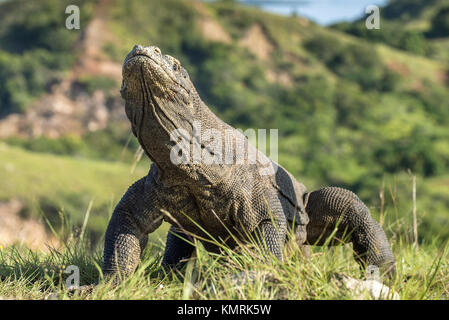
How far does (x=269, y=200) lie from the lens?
161 inches

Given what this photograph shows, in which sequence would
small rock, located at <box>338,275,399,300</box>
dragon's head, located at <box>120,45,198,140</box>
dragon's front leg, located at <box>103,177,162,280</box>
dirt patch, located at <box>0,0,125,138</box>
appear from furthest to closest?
dirt patch, located at <box>0,0,125,138</box>, dragon's front leg, located at <box>103,177,162,280</box>, dragon's head, located at <box>120,45,198,140</box>, small rock, located at <box>338,275,399,300</box>

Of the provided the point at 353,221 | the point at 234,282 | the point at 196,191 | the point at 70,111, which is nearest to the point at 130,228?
the point at 196,191

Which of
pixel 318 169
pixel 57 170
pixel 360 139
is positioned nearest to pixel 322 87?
pixel 360 139

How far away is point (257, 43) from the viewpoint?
259ft

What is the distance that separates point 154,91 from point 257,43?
76553 mm

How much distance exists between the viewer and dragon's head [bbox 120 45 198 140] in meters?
3.65

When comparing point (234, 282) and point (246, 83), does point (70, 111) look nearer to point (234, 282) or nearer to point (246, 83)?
point (246, 83)

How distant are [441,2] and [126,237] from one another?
331ft

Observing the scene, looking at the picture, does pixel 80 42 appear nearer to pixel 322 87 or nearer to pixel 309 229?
pixel 322 87

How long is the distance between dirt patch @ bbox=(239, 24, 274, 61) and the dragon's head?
7344 centimetres

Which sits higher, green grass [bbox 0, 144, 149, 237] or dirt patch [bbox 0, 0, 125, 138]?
dirt patch [bbox 0, 0, 125, 138]

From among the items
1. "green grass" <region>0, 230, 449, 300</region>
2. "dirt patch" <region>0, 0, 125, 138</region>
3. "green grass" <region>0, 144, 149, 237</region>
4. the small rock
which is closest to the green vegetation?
"green grass" <region>0, 144, 149, 237</region>

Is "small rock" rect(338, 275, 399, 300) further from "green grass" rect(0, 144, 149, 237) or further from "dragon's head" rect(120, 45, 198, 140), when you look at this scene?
"green grass" rect(0, 144, 149, 237)

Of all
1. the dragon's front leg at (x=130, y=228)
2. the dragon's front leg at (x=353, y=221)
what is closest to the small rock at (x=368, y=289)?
the dragon's front leg at (x=353, y=221)
